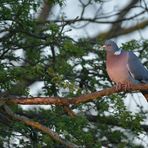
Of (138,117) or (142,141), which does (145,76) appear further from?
(142,141)

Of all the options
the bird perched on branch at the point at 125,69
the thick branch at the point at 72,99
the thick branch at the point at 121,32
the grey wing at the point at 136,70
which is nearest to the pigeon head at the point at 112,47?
the bird perched on branch at the point at 125,69

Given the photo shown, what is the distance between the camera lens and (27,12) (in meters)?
6.69

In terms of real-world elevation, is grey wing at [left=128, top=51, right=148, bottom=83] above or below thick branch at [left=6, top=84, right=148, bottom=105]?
above

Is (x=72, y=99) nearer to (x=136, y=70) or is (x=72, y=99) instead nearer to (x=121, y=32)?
(x=136, y=70)

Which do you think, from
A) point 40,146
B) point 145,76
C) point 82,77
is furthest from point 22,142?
point 145,76

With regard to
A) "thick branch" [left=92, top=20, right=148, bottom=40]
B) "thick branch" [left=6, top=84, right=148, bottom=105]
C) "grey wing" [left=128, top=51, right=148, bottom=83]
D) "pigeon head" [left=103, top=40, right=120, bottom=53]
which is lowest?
"thick branch" [left=6, top=84, right=148, bottom=105]

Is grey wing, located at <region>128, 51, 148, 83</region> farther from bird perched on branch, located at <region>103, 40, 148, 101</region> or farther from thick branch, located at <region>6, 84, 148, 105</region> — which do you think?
thick branch, located at <region>6, 84, 148, 105</region>

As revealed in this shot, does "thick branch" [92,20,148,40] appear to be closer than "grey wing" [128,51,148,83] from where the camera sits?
No

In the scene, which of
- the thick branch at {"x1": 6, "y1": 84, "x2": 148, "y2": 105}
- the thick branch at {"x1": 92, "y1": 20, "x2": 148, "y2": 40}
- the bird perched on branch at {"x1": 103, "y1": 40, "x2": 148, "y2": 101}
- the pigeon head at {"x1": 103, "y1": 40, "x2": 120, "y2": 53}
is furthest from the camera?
the thick branch at {"x1": 92, "y1": 20, "x2": 148, "y2": 40}

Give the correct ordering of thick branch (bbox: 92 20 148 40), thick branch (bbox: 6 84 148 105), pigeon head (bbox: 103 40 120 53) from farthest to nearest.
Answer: thick branch (bbox: 92 20 148 40), pigeon head (bbox: 103 40 120 53), thick branch (bbox: 6 84 148 105)

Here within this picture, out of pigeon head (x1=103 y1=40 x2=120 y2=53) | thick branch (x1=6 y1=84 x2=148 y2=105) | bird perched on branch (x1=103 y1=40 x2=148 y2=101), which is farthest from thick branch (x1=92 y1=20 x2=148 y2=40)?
thick branch (x1=6 y1=84 x2=148 y2=105)

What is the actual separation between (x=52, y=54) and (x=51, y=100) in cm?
207

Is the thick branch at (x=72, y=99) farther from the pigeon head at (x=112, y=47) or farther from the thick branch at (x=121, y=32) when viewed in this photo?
the thick branch at (x=121, y=32)

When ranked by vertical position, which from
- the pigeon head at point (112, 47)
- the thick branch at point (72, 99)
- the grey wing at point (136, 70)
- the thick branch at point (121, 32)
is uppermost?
the thick branch at point (121, 32)
